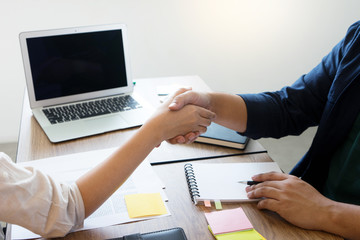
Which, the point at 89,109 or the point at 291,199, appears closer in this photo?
the point at 291,199

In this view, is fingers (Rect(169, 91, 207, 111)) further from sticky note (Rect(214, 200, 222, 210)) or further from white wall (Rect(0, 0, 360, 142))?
white wall (Rect(0, 0, 360, 142))

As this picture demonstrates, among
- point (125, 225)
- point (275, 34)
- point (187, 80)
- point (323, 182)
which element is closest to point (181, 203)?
point (125, 225)

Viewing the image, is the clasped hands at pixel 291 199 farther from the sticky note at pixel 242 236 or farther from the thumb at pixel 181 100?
the thumb at pixel 181 100

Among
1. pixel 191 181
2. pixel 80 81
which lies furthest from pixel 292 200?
pixel 80 81

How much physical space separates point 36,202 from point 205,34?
2.03m

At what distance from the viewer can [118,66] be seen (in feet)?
4.61

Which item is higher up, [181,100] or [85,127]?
[181,100]

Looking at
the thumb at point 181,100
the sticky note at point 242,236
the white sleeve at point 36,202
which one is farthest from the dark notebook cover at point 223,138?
the white sleeve at point 36,202

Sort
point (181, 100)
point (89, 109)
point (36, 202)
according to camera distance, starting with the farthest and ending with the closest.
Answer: point (89, 109), point (181, 100), point (36, 202)

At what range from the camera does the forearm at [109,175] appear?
81 centimetres

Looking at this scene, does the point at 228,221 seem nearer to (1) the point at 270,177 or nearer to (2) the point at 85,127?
(1) the point at 270,177

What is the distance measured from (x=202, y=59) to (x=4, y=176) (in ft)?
6.77

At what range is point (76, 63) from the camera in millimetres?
1318

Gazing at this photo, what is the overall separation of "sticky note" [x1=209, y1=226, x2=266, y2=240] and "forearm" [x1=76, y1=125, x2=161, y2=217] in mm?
270
